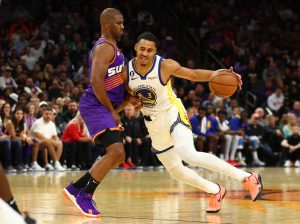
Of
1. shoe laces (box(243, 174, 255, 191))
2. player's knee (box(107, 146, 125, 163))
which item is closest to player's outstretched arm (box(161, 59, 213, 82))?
player's knee (box(107, 146, 125, 163))

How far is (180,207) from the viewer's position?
7945 millimetres

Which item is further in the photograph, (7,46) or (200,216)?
(7,46)

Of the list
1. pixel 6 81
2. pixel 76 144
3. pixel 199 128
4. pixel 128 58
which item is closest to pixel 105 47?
pixel 76 144

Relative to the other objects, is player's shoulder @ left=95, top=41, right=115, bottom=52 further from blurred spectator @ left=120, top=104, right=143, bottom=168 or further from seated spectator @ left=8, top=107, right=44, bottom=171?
blurred spectator @ left=120, top=104, right=143, bottom=168

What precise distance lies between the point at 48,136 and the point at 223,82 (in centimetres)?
926

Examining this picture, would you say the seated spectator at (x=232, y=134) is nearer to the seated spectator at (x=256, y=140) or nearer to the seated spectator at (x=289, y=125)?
the seated spectator at (x=256, y=140)

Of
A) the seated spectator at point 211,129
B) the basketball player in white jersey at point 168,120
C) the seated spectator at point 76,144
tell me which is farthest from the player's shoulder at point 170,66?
the seated spectator at point 211,129

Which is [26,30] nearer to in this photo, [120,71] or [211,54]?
[211,54]

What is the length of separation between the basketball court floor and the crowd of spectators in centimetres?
377

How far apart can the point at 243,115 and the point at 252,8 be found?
6833mm

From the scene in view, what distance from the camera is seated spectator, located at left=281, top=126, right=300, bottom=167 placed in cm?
1961

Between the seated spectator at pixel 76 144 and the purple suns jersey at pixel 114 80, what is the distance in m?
9.04

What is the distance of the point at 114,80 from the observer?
7.54m

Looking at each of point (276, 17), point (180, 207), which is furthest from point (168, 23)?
point (180, 207)
